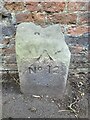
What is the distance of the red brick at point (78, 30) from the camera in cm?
212

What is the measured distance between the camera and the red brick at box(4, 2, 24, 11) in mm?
1989

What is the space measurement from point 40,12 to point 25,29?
7.0 inches

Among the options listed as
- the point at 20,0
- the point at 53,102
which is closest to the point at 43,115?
the point at 53,102

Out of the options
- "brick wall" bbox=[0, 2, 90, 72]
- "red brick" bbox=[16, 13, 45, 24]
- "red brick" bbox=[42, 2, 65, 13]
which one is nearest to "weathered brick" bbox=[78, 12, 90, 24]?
"brick wall" bbox=[0, 2, 90, 72]

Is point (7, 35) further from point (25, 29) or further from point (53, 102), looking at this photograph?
point (53, 102)

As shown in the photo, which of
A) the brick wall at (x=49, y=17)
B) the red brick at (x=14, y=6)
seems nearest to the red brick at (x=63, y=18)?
the brick wall at (x=49, y=17)

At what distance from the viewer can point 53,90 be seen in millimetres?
2082

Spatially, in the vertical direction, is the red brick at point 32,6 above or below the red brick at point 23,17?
above

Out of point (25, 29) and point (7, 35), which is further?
point (7, 35)

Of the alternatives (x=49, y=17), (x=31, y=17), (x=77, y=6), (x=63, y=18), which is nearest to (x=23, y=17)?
(x=31, y=17)

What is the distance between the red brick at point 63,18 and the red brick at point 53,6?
0.16ft

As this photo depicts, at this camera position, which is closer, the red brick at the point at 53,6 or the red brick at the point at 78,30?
the red brick at the point at 53,6

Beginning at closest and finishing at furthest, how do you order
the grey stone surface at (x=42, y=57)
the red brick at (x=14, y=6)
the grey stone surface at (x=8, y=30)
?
the grey stone surface at (x=42, y=57), the red brick at (x=14, y=6), the grey stone surface at (x=8, y=30)

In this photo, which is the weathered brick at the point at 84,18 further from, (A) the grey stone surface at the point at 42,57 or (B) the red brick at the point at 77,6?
(A) the grey stone surface at the point at 42,57
